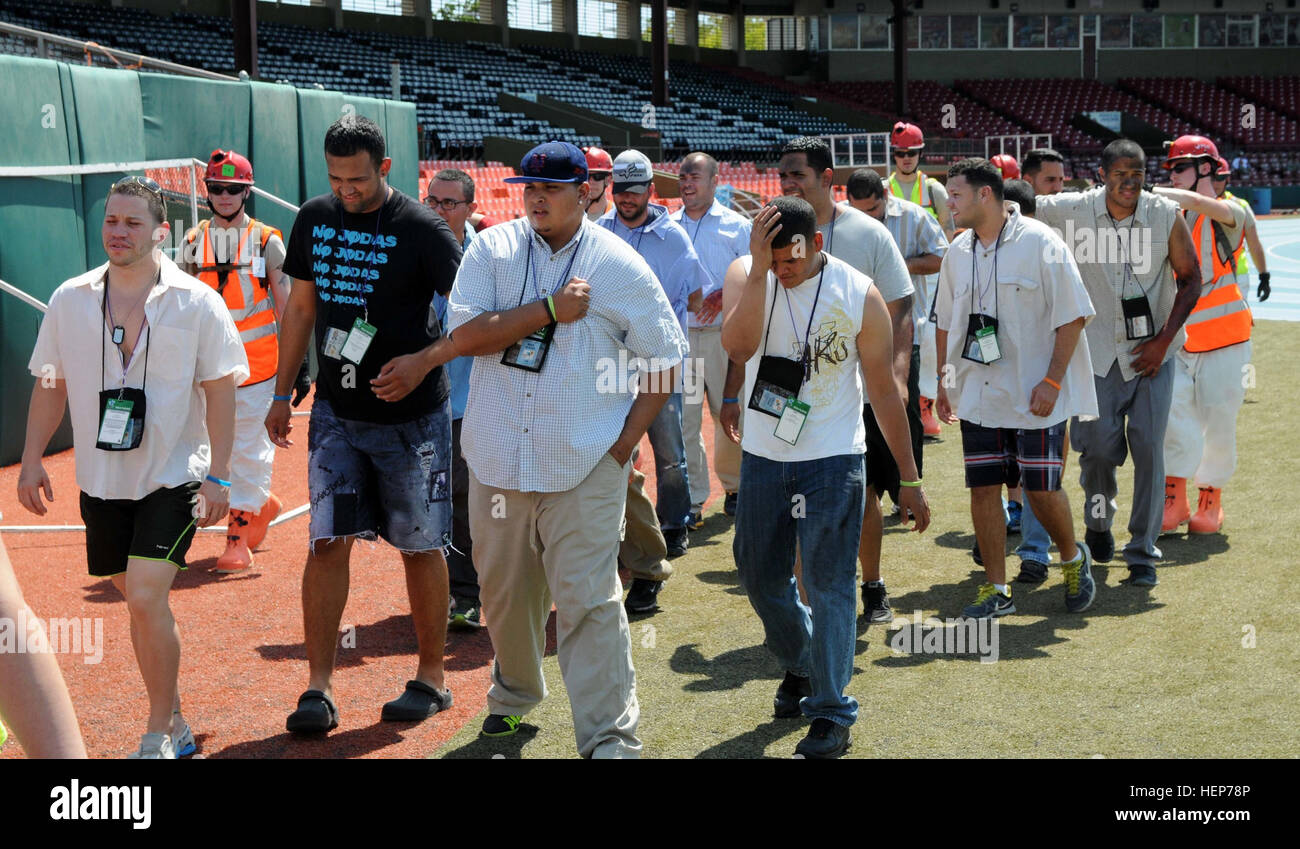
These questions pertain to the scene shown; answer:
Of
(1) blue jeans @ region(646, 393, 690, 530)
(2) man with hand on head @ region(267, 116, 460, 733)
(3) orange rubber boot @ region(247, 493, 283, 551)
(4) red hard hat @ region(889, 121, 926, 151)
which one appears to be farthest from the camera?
(4) red hard hat @ region(889, 121, 926, 151)

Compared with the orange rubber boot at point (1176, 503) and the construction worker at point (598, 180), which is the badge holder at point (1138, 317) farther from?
the construction worker at point (598, 180)

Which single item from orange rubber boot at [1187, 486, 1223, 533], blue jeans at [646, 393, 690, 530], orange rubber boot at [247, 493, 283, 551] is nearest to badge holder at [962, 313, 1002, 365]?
blue jeans at [646, 393, 690, 530]

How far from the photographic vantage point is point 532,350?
4473mm

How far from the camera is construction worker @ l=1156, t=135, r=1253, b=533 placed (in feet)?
25.9

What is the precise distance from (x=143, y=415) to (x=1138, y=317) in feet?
16.3

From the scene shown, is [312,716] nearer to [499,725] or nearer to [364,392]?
[499,725]

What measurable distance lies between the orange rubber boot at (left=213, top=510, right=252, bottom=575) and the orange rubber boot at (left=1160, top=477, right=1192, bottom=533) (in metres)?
5.48

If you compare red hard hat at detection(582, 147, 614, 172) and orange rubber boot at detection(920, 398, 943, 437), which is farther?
orange rubber boot at detection(920, 398, 943, 437)

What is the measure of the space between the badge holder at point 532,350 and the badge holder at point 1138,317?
12.4 feet

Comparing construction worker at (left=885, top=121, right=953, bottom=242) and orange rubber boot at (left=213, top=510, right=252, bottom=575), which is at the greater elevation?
construction worker at (left=885, top=121, right=953, bottom=242)

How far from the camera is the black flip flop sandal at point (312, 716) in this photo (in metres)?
4.94

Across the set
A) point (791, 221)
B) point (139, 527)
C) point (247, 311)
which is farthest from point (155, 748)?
point (247, 311)

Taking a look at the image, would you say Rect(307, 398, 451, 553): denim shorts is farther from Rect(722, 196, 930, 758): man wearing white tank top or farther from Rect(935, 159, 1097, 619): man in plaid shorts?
Rect(935, 159, 1097, 619): man in plaid shorts

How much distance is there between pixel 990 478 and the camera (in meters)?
6.42
